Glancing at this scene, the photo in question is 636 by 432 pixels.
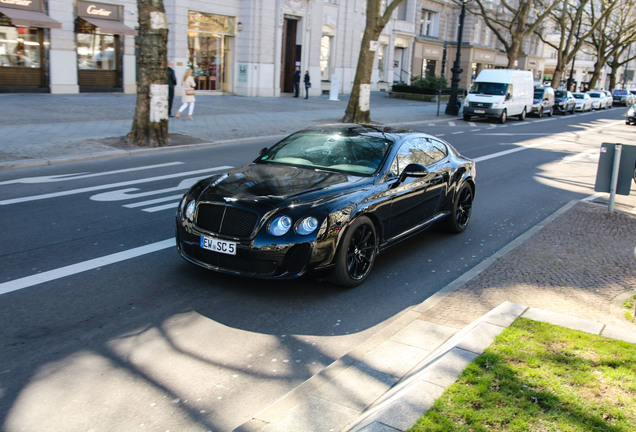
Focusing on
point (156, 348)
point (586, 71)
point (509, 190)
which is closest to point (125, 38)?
point (509, 190)

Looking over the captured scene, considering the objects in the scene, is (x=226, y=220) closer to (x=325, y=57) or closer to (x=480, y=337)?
(x=480, y=337)

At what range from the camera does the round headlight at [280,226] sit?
5469 millimetres

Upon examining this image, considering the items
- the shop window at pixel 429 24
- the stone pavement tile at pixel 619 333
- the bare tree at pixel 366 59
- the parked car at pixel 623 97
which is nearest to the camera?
the stone pavement tile at pixel 619 333

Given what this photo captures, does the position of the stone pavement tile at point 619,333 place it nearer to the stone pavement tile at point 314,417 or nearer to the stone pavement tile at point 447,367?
the stone pavement tile at point 447,367

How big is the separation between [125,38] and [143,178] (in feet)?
62.5

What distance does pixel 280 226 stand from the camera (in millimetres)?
5484

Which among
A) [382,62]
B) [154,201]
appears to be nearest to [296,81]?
[382,62]

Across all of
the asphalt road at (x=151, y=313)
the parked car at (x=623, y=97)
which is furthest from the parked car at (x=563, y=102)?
the asphalt road at (x=151, y=313)

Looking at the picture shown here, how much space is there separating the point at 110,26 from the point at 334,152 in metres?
23.1

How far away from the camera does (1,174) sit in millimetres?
11406

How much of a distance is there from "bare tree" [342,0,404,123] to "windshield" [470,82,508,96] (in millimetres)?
9008

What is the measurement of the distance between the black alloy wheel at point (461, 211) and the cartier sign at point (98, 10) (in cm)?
2292

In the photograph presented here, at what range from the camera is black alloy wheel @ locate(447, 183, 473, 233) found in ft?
27.1

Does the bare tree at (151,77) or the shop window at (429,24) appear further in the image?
the shop window at (429,24)
